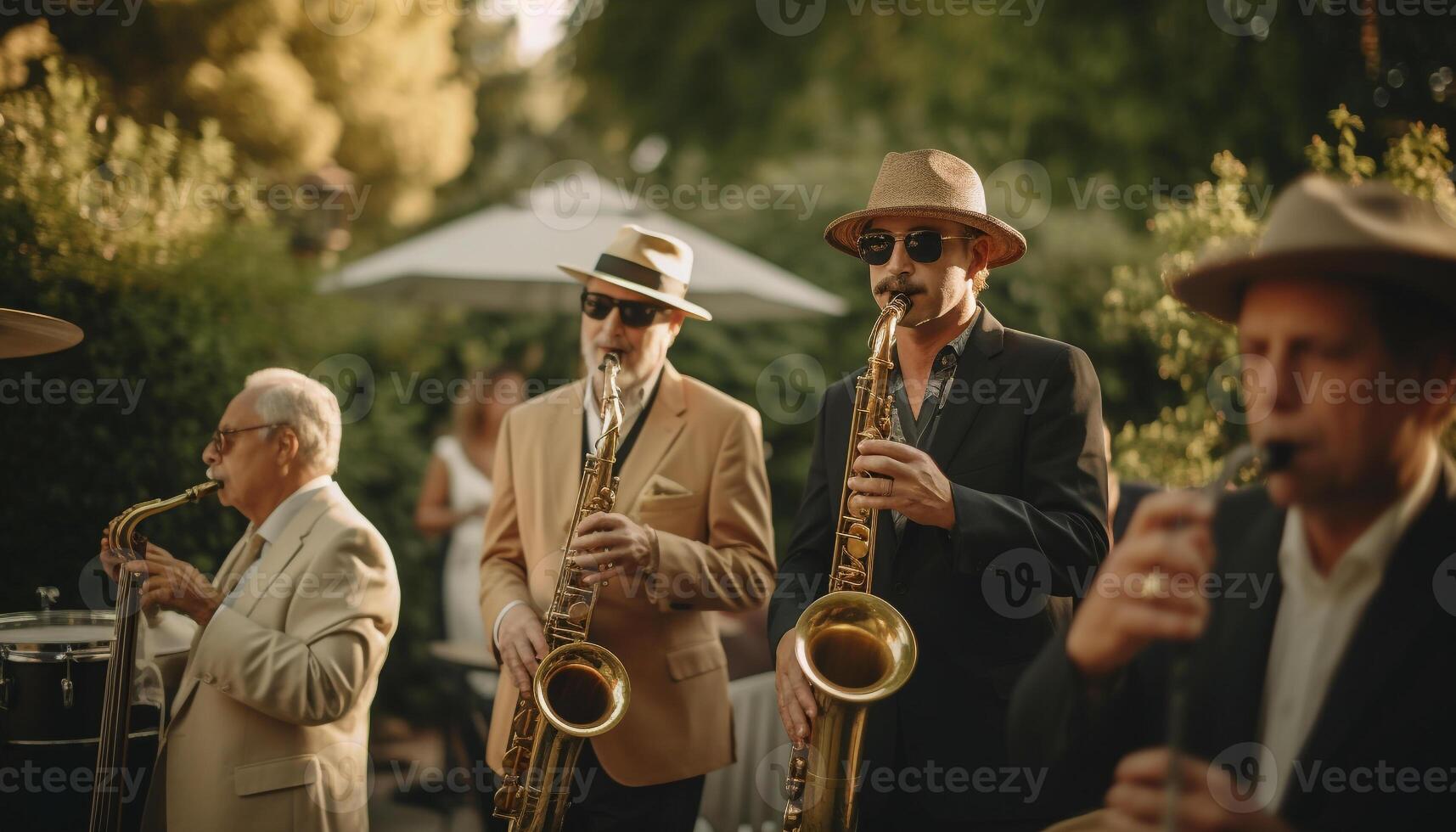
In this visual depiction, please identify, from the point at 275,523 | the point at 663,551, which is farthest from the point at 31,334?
the point at 663,551

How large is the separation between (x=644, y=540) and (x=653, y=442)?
0.53 meters

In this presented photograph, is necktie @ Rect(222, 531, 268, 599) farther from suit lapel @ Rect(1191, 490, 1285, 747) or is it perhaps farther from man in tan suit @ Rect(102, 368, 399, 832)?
suit lapel @ Rect(1191, 490, 1285, 747)

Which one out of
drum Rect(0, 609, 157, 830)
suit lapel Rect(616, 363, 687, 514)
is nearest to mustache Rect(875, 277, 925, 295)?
→ suit lapel Rect(616, 363, 687, 514)

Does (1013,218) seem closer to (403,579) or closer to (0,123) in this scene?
(403,579)

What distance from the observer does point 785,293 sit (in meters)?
7.80

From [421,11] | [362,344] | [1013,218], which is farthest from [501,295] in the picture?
[1013,218]

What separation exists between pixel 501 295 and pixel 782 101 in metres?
9.45

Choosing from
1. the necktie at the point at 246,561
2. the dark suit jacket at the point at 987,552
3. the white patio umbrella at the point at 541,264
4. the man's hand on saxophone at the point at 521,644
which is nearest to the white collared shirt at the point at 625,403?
the man's hand on saxophone at the point at 521,644

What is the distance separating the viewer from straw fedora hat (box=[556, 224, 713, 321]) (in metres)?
3.93

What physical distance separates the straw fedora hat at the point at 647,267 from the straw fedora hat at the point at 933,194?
809 millimetres

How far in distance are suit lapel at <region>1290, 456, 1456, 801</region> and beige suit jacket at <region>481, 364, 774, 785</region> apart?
2.04 meters

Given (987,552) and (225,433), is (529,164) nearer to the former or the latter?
(225,433)

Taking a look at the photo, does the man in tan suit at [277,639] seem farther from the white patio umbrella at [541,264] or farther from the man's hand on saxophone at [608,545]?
the white patio umbrella at [541,264]

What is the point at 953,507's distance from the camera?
2.90m
